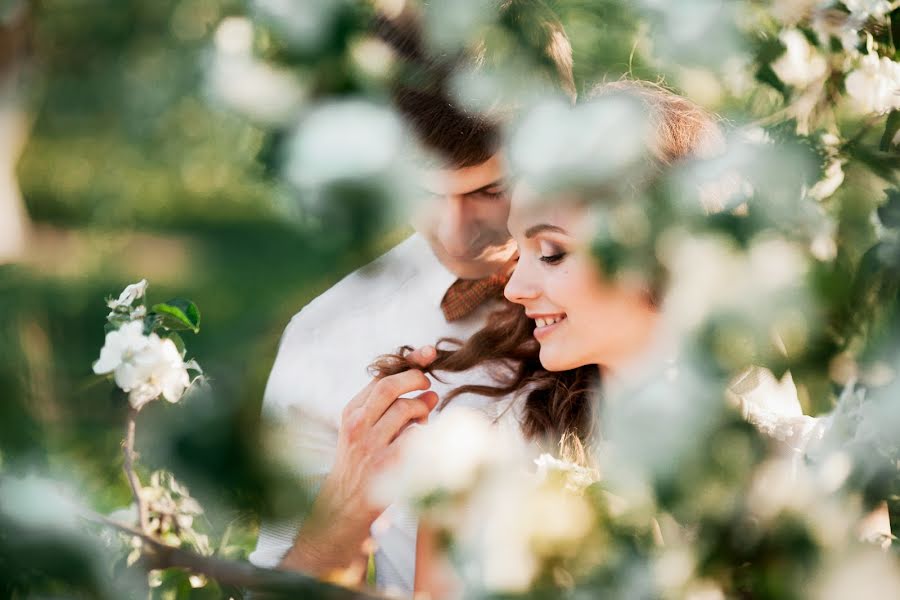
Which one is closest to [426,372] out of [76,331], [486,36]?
[76,331]

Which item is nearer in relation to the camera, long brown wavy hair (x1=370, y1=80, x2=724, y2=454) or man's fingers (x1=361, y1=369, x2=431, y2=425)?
long brown wavy hair (x1=370, y1=80, x2=724, y2=454)

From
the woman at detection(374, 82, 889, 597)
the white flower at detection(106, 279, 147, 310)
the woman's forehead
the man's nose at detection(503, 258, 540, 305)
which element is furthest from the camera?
the man's nose at detection(503, 258, 540, 305)

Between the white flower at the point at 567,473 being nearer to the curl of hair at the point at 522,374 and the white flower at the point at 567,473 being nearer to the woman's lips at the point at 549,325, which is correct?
the woman's lips at the point at 549,325

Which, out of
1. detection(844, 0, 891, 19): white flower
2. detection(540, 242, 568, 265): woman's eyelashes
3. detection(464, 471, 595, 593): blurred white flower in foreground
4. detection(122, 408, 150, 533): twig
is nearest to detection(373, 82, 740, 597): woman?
detection(540, 242, 568, 265): woman's eyelashes

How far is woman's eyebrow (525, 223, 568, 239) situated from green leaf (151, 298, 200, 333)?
1.39 feet

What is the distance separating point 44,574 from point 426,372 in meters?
1.16

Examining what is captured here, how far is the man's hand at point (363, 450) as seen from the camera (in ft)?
4.62

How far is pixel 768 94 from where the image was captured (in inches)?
47.7

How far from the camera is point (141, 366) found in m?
1.02

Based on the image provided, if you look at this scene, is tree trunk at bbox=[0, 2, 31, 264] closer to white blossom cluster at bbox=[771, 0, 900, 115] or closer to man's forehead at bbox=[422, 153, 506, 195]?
man's forehead at bbox=[422, 153, 506, 195]

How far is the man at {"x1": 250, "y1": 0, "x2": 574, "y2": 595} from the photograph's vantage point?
1109 mm

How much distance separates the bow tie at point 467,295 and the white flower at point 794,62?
880 mm

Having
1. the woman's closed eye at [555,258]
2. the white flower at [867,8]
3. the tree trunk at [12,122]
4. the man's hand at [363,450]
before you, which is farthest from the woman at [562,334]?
the tree trunk at [12,122]

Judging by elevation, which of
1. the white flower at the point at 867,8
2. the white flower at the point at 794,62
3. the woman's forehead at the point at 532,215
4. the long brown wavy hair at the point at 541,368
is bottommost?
the long brown wavy hair at the point at 541,368
